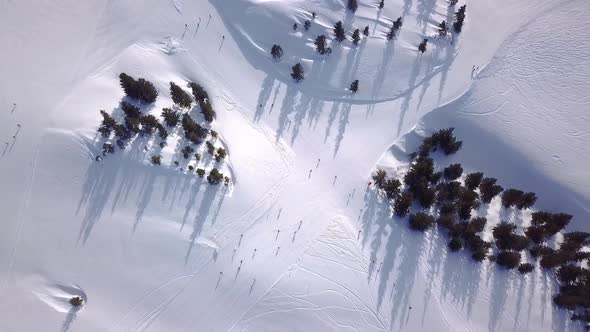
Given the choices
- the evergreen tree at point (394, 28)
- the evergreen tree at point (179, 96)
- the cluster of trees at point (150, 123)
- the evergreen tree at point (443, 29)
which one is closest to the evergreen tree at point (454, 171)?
the evergreen tree at point (443, 29)

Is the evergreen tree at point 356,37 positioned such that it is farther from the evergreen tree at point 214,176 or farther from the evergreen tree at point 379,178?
the evergreen tree at point 214,176

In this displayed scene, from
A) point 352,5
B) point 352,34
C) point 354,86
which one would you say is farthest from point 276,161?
point 352,5

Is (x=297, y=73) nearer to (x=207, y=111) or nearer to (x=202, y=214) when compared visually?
(x=207, y=111)

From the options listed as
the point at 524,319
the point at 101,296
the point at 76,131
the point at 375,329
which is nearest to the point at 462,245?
the point at 524,319

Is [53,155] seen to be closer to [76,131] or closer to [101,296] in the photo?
[76,131]

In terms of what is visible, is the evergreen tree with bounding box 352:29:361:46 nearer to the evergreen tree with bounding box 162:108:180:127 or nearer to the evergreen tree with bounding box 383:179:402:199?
the evergreen tree with bounding box 383:179:402:199

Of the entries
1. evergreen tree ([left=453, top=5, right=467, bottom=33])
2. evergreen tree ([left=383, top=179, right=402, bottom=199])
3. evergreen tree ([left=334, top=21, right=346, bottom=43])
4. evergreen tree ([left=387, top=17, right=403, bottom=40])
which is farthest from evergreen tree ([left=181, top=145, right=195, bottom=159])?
evergreen tree ([left=453, top=5, right=467, bottom=33])
